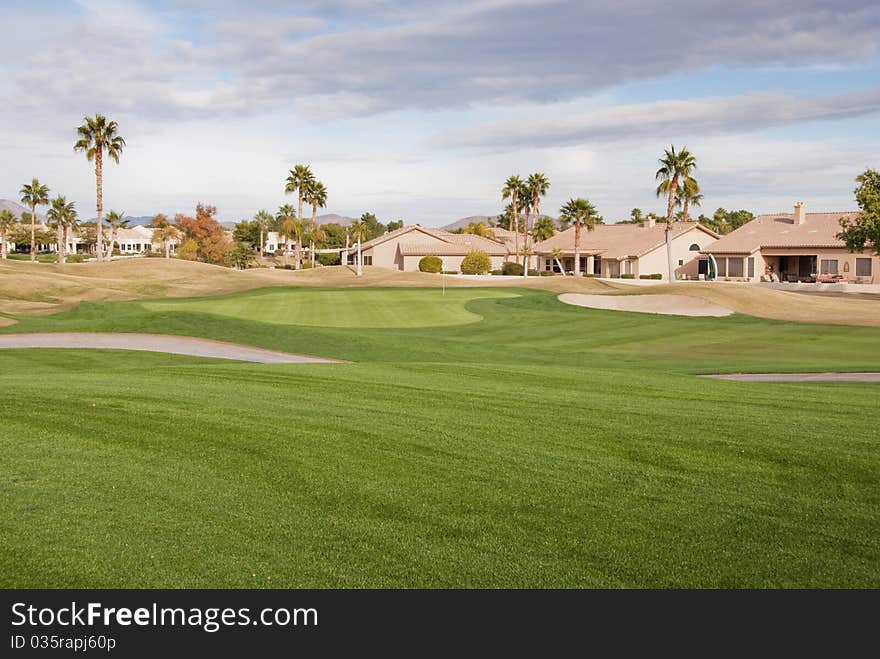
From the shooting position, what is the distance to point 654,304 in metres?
44.8

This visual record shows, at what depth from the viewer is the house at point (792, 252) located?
69500 millimetres

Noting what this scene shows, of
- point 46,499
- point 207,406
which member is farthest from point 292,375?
point 46,499

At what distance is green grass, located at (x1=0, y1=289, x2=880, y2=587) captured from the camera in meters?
6.50

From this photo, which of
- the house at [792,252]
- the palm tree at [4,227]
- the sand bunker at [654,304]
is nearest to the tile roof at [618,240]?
the house at [792,252]

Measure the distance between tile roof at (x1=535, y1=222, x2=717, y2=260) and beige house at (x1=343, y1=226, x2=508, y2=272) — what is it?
776cm

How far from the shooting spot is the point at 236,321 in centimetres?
3130

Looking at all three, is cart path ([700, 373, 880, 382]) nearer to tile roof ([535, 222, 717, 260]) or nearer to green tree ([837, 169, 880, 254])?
green tree ([837, 169, 880, 254])

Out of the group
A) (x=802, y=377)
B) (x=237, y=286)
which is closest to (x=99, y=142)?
(x=237, y=286)

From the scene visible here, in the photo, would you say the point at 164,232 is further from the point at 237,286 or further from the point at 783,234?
the point at 783,234

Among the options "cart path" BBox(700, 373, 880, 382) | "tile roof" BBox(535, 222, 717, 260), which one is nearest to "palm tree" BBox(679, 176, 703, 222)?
"tile roof" BBox(535, 222, 717, 260)

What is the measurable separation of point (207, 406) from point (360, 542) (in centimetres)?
563

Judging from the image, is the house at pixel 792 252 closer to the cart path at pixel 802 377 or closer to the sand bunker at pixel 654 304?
the sand bunker at pixel 654 304
